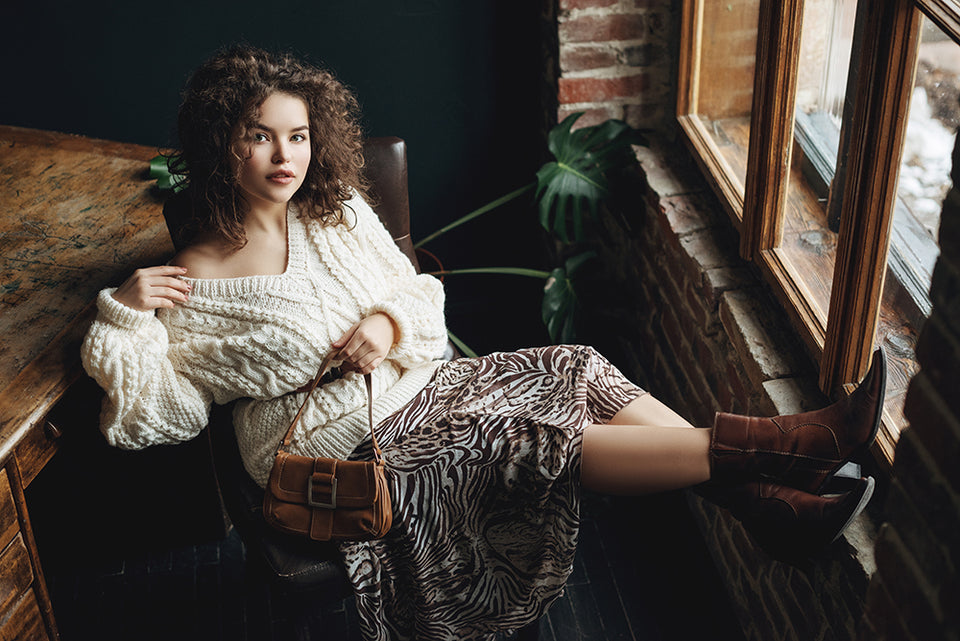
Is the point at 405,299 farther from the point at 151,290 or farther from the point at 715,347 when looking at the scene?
the point at 715,347

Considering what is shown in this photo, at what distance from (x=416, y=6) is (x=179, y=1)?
0.66m

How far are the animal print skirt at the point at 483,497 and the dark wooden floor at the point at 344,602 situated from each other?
0.34m

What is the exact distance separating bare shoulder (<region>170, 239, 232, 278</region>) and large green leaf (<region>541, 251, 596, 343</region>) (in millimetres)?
952

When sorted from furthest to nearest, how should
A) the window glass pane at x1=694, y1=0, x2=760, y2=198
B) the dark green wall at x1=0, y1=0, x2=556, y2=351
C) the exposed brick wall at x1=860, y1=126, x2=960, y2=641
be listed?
the dark green wall at x1=0, y1=0, x2=556, y2=351 → the window glass pane at x1=694, y1=0, x2=760, y2=198 → the exposed brick wall at x1=860, y1=126, x2=960, y2=641

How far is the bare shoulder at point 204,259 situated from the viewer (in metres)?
1.80

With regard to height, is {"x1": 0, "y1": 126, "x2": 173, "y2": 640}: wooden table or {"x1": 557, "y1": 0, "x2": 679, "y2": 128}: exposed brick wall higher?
{"x1": 557, "y1": 0, "x2": 679, "y2": 128}: exposed brick wall

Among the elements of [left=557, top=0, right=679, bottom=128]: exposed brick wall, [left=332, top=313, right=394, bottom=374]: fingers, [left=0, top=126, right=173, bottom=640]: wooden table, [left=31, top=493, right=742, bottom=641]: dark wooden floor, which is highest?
[left=557, top=0, right=679, bottom=128]: exposed brick wall

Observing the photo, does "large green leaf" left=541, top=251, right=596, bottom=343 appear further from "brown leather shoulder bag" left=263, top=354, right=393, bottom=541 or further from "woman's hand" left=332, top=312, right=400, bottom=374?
"brown leather shoulder bag" left=263, top=354, right=393, bottom=541

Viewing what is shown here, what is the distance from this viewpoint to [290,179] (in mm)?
1763

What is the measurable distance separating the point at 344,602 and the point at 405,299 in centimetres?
84

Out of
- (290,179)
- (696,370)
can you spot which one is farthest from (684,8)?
(290,179)

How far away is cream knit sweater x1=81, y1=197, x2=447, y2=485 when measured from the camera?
5.53 ft

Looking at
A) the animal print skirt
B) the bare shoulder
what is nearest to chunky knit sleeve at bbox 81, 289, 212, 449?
the bare shoulder

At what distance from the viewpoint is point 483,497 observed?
1793 millimetres
